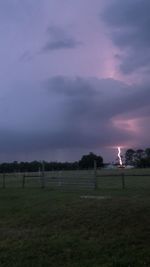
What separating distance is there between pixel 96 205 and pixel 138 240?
6481 millimetres

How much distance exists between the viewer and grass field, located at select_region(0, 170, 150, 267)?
11961mm

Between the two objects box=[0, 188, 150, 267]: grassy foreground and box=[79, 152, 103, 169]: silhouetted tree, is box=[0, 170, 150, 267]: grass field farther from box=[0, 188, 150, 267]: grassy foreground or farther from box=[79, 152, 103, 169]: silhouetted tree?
box=[79, 152, 103, 169]: silhouetted tree

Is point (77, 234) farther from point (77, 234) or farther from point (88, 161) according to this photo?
point (88, 161)

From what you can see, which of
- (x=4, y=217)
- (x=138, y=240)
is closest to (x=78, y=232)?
(x=138, y=240)

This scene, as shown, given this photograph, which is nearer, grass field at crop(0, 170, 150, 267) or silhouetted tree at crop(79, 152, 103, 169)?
grass field at crop(0, 170, 150, 267)

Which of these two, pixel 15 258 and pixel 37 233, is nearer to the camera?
pixel 15 258

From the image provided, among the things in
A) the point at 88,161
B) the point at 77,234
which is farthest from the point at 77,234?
the point at 88,161

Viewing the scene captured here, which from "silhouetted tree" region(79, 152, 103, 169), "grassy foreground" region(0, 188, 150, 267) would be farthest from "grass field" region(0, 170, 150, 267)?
"silhouetted tree" region(79, 152, 103, 169)

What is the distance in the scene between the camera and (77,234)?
14.9 metres

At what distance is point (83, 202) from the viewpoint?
21234 mm

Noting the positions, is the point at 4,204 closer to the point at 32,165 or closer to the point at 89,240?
the point at 89,240

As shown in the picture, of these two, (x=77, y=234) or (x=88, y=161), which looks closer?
(x=77, y=234)

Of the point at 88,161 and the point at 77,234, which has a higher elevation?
the point at 88,161

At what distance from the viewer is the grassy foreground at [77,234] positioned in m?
12.0
